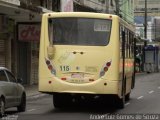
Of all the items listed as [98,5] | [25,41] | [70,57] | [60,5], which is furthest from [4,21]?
[98,5]

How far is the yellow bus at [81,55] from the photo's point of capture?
61.8 feet

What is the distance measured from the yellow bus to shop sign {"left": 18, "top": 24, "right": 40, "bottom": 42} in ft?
56.9

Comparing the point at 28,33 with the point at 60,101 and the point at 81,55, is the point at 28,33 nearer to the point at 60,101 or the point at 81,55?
the point at 60,101

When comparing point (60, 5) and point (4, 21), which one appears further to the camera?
point (60, 5)

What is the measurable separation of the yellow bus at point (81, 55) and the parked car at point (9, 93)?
1005 mm

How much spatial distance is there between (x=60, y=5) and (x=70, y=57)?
84.2 ft

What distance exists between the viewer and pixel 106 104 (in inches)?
901

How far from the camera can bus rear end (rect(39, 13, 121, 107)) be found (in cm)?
1883

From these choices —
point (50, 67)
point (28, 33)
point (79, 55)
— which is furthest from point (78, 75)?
point (28, 33)

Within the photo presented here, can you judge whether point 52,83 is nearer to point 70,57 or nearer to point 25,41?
point 70,57

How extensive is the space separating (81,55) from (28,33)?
59.3 ft

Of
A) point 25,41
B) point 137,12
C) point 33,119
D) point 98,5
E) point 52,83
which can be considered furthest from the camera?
point 137,12

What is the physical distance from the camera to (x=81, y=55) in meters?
19.0

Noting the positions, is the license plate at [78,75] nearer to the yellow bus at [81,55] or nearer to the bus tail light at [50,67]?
the yellow bus at [81,55]
